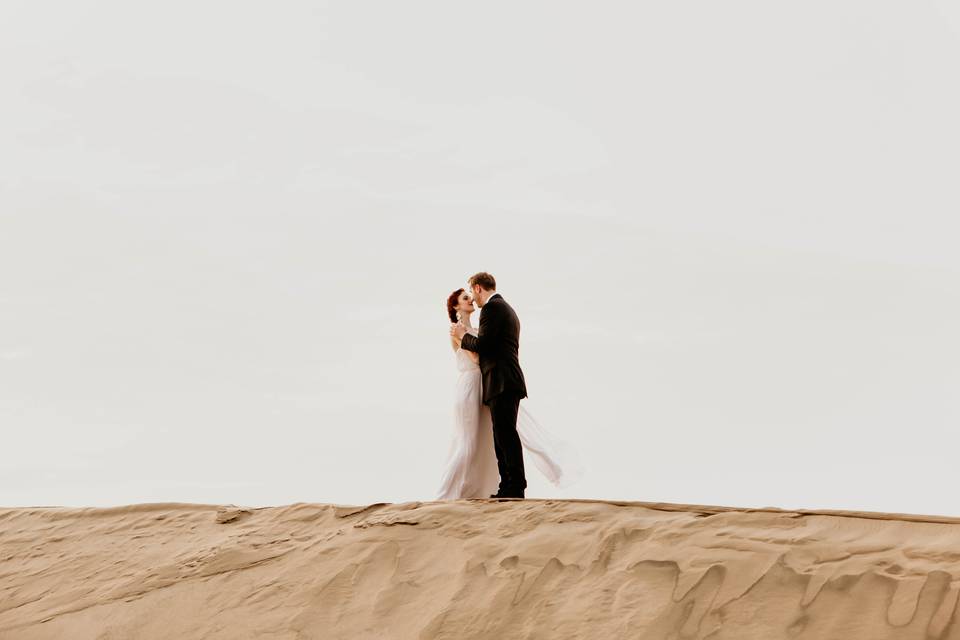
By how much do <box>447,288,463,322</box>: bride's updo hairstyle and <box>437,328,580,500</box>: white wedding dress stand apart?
7.3 inches

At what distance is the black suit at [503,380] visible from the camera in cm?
800

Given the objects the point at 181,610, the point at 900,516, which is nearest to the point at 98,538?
the point at 181,610

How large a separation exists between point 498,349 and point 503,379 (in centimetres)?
24

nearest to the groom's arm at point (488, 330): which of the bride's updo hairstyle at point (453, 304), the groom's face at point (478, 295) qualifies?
the groom's face at point (478, 295)

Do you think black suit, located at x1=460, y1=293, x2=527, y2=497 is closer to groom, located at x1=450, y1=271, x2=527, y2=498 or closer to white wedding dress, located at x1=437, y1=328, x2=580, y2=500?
groom, located at x1=450, y1=271, x2=527, y2=498

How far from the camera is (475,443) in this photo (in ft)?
27.6

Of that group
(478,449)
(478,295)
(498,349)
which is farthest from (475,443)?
(478,295)

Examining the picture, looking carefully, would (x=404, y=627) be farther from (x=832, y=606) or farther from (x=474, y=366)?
(x=474, y=366)

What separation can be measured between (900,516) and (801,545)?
1.71ft

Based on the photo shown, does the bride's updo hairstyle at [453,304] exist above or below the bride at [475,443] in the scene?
above

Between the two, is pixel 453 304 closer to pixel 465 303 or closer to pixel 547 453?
pixel 465 303

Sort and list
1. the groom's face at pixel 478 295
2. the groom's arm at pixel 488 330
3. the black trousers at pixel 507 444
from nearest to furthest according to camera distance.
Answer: the black trousers at pixel 507 444 → the groom's arm at pixel 488 330 → the groom's face at pixel 478 295

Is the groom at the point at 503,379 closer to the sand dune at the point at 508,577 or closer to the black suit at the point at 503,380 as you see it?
the black suit at the point at 503,380

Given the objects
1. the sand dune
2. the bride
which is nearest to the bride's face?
the bride
